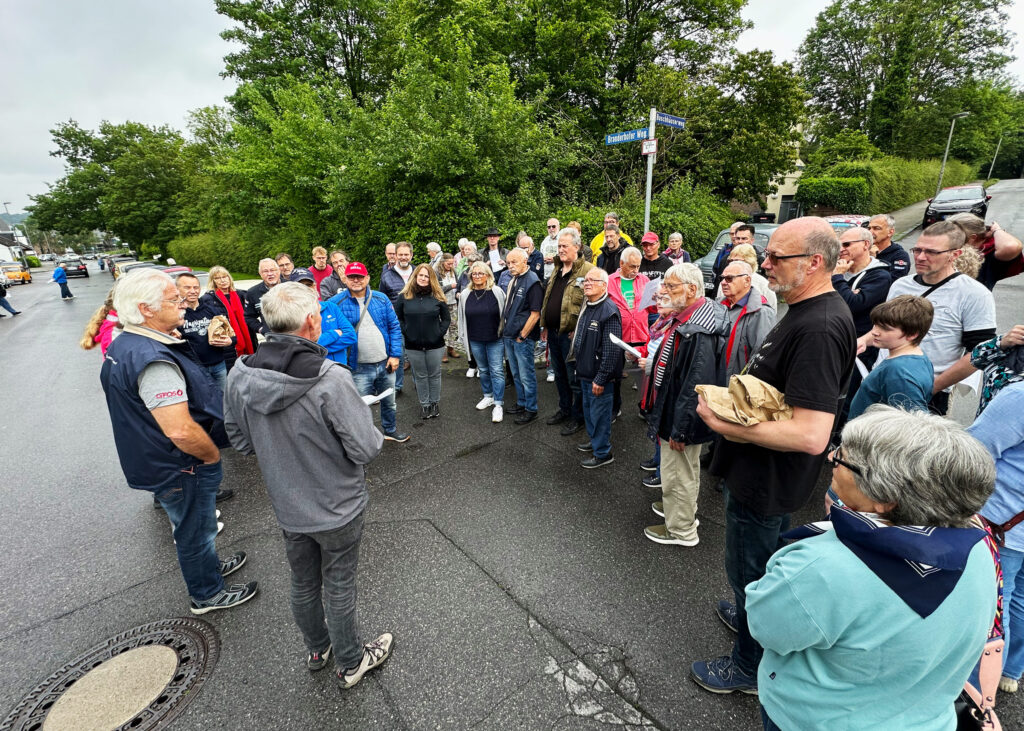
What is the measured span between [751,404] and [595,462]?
2760 millimetres

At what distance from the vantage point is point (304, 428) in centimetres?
202

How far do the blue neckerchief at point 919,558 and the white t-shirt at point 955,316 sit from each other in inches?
110

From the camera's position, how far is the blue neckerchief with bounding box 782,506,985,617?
1068mm

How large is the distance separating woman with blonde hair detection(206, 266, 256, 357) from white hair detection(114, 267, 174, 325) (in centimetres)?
319

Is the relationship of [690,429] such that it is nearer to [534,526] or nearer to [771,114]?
[534,526]

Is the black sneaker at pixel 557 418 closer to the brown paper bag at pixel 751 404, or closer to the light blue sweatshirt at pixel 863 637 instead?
the brown paper bag at pixel 751 404

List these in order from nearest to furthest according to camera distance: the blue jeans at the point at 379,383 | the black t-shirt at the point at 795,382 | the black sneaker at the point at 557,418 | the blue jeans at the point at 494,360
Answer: the black t-shirt at the point at 795,382
the blue jeans at the point at 379,383
the black sneaker at the point at 557,418
the blue jeans at the point at 494,360

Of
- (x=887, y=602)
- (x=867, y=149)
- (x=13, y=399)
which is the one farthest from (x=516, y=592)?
(x=867, y=149)

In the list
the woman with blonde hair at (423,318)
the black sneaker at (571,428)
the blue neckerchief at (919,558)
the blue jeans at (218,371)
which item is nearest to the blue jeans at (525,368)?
the black sneaker at (571,428)

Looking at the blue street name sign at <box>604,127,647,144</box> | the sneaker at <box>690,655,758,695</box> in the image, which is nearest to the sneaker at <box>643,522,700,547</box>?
the sneaker at <box>690,655,758,695</box>

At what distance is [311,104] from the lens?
11.6 m

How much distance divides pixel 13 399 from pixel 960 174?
57.4 metres

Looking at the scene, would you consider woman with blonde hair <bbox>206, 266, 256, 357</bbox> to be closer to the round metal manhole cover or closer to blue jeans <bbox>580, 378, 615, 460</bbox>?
the round metal manhole cover

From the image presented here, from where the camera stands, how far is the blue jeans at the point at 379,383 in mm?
4922
